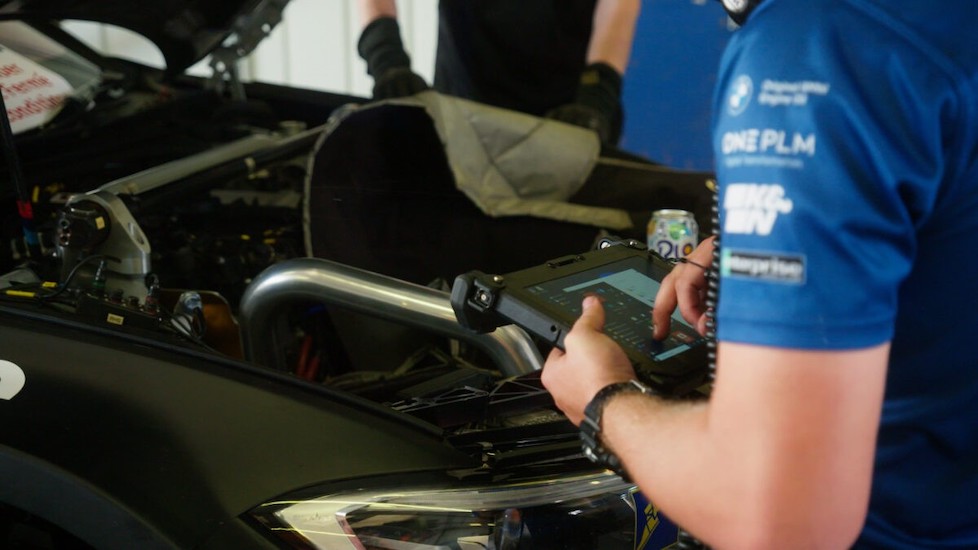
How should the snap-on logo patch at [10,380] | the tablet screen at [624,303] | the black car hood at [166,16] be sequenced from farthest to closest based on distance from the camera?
1. the black car hood at [166,16]
2. the snap-on logo patch at [10,380]
3. the tablet screen at [624,303]

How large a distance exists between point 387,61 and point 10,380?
4.25ft

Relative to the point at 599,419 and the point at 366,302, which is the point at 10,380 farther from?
the point at 599,419

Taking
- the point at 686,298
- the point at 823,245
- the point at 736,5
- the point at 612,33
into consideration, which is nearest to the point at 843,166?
the point at 823,245

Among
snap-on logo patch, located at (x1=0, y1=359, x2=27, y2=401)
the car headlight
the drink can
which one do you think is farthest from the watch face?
the drink can

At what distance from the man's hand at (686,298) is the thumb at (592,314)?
0.21 feet

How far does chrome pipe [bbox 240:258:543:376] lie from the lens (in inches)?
40.9

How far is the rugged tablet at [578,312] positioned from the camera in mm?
703

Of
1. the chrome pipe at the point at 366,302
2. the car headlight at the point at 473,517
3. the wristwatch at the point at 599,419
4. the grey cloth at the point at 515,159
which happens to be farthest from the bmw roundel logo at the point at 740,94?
the grey cloth at the point at 515,159

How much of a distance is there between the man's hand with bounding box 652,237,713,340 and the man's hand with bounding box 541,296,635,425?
69 mm

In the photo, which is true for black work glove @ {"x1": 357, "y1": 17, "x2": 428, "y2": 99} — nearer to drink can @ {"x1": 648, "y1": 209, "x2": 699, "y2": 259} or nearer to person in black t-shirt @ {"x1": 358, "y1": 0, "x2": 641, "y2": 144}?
person in black t-shirt @ {"x1": 358, "y1": 0, "x2": 641, "y2": 144}

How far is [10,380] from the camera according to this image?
850 mm

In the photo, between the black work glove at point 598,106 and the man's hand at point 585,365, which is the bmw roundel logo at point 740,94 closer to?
the man's hand at point 585,365

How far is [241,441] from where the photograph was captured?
82cm

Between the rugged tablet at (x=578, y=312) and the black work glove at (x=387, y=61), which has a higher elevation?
the black work glove at (x=387, y=61)
